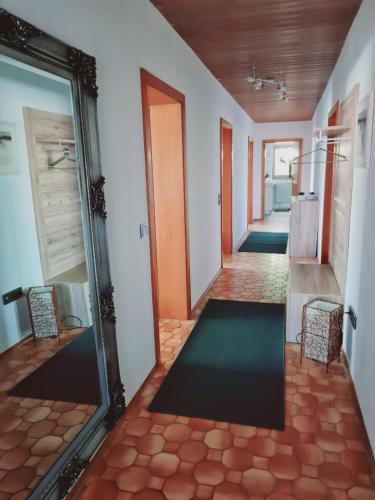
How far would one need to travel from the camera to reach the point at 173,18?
2.83 meters

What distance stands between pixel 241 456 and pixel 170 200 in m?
2.26

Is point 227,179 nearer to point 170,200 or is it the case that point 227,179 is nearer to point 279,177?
point 170,200

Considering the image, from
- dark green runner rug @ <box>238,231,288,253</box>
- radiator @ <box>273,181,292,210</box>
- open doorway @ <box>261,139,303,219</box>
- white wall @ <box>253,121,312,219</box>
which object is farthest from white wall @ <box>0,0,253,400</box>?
radiator @ <box>273,181,292,210</box>

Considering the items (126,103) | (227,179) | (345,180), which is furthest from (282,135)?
(126,103)

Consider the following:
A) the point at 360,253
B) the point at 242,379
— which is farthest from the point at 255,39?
the point at 242,379

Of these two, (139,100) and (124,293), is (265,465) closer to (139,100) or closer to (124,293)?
(124,293)

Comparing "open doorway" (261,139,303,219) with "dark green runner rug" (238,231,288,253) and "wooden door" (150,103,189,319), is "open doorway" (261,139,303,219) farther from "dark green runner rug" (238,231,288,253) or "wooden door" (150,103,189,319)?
"wooden door" (150,103,189,319)

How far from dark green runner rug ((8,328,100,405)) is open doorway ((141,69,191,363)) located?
1.41 m

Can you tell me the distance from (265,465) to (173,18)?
304 centimetres

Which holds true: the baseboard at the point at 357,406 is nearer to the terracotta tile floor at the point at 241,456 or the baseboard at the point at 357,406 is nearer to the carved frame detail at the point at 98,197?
the terracotta tile floor at the point at 241,456

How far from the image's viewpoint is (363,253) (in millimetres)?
2285

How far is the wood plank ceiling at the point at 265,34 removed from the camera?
263cm

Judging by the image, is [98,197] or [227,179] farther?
[227,179]

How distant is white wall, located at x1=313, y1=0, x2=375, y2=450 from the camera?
6.72 feet
